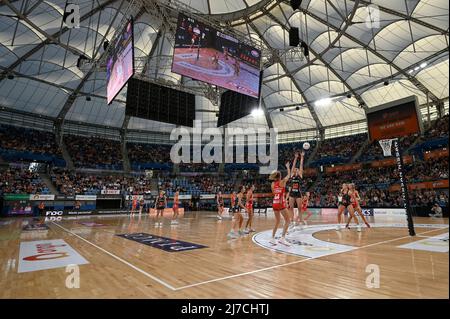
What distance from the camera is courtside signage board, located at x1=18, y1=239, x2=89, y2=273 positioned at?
5896 mm

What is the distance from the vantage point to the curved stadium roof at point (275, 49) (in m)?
21.4

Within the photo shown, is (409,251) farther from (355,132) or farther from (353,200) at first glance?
(355,132)

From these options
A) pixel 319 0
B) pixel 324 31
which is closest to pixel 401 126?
pixel 319 0

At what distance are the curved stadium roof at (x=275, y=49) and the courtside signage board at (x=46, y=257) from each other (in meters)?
16.9

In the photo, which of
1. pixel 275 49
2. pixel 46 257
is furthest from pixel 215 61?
pixel 46 257

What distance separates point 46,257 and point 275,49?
22.2 meters

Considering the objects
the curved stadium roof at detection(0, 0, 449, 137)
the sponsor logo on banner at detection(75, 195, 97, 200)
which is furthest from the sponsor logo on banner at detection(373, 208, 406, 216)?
the sponsor logo on banner at detection(75, 195, 97, 200)

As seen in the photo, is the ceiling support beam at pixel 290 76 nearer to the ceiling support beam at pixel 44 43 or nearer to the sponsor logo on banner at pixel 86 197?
the ceiling support beam at pixel 44 43

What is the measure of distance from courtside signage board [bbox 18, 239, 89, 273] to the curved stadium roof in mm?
16907

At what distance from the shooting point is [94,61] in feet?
78.1

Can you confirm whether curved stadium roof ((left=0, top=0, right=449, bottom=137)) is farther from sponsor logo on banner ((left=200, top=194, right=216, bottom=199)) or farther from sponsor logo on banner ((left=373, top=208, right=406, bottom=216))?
sponsor logo on banner ((left=200, top=194, right=216, bottom=199))

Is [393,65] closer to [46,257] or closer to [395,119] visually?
[395,119]

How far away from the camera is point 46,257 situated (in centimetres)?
684

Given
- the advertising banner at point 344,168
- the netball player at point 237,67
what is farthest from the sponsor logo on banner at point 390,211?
the netball player at point 237,67
